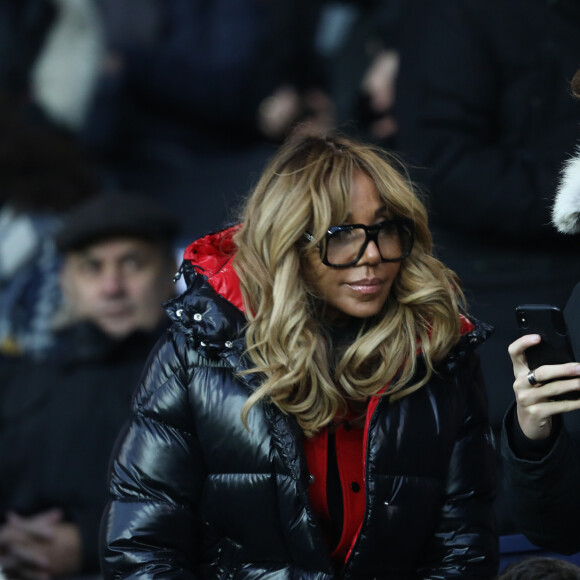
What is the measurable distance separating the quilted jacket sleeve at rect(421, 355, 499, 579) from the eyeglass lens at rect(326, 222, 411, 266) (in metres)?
0.32

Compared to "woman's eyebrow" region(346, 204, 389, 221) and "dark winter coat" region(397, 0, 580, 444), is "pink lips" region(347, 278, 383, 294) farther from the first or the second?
"dark winter coat" region(397, 0, 580, 444)

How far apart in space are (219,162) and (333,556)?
3016 millimetres

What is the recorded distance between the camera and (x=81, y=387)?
3.73 metres

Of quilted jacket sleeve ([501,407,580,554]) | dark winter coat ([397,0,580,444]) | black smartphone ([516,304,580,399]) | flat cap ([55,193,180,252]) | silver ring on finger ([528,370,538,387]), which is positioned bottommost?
quilted jacket sleeve ([501,407,580,554])

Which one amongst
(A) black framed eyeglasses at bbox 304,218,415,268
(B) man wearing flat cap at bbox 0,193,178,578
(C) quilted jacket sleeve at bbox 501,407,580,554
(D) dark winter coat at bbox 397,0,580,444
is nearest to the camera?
(C) quilted jacket sleeve at bbox 501,407,580,554

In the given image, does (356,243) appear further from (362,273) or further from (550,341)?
(550,341)

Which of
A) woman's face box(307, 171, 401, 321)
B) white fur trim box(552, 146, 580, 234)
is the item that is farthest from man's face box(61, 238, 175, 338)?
white fur trim box(552, 146, 580, 234)

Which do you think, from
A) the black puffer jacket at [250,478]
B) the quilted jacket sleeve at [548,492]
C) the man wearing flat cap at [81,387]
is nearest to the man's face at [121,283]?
the man wearing flat cap at [81,387]

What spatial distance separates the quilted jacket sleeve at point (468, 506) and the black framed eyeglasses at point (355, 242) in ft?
1.06

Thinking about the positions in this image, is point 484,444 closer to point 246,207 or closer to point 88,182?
point 246,207

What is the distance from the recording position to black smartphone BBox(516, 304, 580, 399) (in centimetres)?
188

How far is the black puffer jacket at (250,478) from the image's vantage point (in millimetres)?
2172

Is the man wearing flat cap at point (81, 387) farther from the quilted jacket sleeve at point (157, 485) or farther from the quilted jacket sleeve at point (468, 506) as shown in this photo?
the quilted jacket sleeve at point (468, 506)

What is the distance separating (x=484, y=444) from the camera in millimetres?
2312
